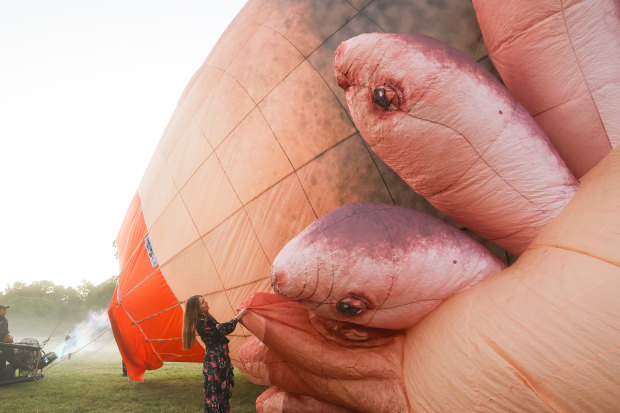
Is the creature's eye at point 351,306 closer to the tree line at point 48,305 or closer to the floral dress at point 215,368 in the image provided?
the floral dress at point 215,368

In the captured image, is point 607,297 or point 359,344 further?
point 359,344

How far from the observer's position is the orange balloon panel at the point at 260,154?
2.35 m

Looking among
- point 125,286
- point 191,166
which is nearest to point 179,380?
point 125,286

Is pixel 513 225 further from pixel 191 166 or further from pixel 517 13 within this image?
pixel 191 166

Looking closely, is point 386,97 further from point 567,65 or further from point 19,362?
point 19,362

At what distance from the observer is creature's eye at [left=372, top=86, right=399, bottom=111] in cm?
159

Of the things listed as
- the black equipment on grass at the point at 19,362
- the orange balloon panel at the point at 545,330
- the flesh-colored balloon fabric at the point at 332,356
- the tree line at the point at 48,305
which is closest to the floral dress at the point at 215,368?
the flesh-colored balloon fabric at the point at 332,356

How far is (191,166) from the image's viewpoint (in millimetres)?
3510

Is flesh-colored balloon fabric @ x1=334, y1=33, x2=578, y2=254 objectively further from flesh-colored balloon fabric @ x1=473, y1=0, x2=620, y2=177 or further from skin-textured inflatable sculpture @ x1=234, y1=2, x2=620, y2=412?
flesh-colored balloon fabric @ x1=473, y1=0, x2=620, y2=177

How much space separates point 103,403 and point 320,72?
5.03m

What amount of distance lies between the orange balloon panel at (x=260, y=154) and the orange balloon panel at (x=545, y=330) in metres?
0.70

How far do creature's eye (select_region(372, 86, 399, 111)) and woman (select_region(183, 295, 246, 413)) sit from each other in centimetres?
197

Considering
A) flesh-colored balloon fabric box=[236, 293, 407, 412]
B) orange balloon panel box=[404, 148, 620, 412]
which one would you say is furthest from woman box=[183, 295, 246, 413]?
orange balloon panel box=[404, 148, 620, 412]

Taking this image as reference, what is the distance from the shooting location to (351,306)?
1.73m
